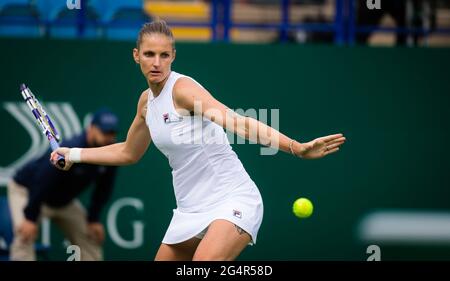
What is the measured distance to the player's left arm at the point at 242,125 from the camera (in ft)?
17.3

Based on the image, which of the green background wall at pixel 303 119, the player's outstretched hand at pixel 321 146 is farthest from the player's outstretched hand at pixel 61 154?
the green background wall at pixel 303 119

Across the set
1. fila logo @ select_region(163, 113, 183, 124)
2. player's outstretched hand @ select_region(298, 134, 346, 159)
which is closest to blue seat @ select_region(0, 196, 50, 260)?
fila logo @ select_region(163, 113, 183, 124)

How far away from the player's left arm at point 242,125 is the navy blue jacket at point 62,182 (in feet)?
10.1

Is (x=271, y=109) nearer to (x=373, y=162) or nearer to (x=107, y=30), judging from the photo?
Answer: (x=373, y=162)

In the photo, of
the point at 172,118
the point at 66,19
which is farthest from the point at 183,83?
the point at 66,19

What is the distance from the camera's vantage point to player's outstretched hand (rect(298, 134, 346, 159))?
5.24 metres

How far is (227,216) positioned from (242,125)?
1.77 ft

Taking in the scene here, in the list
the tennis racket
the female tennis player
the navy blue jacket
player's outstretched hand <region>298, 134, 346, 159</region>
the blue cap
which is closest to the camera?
player's outstretched hand <region>298, 134, 346, 159</region>

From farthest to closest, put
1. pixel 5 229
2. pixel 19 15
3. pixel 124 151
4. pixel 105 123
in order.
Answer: pixel 19 15, pixel 5 229, pixel 105 123, pixel 124 151

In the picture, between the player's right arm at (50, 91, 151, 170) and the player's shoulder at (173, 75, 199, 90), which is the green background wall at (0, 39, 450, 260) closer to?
the player's right arm at (50, 91, 151, 170)

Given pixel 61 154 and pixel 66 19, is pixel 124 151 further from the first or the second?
pixel 66 19

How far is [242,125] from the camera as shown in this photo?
5.52 metres

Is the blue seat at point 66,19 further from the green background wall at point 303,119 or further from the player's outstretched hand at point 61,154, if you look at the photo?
the player's outstretched hand at point 61,154
